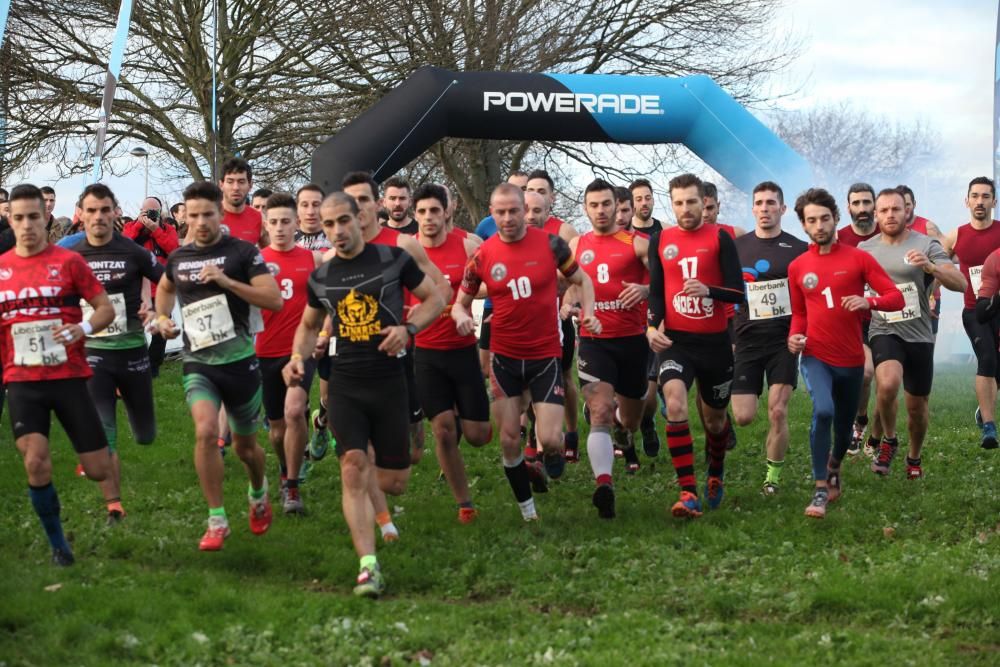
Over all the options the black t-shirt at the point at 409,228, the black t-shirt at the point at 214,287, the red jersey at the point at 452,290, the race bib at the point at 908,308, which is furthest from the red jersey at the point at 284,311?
the race bib at the point at 908,308

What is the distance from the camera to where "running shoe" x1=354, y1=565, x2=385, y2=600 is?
22.3 feet

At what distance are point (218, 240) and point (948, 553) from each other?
4847 millimetres

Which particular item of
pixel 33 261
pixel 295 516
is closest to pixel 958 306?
pixel 295 516

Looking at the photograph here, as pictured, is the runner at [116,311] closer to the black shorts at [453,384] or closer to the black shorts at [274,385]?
the black shorts at [274,385]

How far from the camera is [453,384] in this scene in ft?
28.7

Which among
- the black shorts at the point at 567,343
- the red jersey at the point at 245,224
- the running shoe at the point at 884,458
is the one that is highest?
the red jersey at the point at 245,224

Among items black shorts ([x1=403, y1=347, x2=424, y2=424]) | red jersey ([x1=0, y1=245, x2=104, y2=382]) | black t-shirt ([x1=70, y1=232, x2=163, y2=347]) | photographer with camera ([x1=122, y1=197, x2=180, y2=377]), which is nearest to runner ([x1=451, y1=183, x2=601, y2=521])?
black shorts ([x1=403, y1=347, x2=424, y2=424])

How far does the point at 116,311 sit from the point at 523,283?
9.34ft

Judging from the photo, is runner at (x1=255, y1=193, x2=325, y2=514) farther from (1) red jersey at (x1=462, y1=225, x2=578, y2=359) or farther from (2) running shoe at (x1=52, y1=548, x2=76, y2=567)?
(2) running shoe at (x1=52, y1=548, x2=76, y2=567)

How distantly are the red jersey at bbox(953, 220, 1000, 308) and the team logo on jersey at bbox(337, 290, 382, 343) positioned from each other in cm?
649

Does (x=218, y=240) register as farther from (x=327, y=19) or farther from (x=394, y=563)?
(x=327, y=19)

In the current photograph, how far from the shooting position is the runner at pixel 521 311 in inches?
336

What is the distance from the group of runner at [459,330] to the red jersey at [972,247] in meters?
0.38

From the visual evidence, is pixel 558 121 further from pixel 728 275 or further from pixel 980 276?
pixel 728 275
